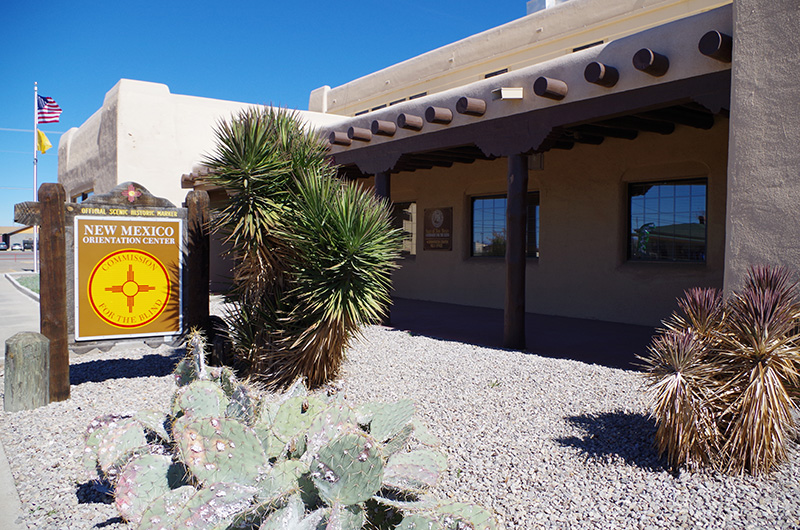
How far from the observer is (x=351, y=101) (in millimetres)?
19891

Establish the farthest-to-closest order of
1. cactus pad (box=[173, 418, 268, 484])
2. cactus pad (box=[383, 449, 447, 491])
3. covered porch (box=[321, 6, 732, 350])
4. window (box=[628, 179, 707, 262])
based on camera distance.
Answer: window (box=[628, 179, 707, 262]) → covered porch (box=[321, 6, 732, 350]) → cactus pad (box=[383, 449, 447, 491]) → cactus pad (box=[173, 418, 268, 484])

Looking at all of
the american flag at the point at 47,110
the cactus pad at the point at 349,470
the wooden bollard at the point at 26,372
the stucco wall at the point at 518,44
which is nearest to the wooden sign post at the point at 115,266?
the wooden bollard at the point at 26,372

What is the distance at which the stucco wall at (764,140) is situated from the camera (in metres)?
4.91

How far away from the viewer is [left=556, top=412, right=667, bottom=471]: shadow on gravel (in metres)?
3.96

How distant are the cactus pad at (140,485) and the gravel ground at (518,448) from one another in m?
0.61

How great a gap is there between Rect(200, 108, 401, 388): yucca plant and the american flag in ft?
64.5

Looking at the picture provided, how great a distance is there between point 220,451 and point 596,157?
31.2 ft

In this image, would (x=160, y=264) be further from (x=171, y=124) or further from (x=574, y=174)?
(x=171, y=124)

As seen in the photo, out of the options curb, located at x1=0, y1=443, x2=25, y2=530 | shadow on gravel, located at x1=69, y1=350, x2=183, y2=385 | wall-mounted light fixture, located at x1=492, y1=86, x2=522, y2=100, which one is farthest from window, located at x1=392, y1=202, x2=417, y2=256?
curb, located at x1=0, y1=443, x2=25, y2=530

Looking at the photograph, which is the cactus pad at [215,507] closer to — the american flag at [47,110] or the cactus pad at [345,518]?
the cactus pad at [345,518]

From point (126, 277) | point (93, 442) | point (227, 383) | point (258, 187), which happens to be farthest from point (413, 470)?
point (126, 277)

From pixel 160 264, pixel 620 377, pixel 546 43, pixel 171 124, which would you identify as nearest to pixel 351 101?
pixel 171 124

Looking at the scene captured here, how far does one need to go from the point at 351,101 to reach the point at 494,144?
12.7m

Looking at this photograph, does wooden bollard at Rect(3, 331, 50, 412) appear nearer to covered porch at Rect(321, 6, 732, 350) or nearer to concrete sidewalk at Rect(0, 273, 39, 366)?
concrete sidewalk at Rect(0, 273, 39, 366)
